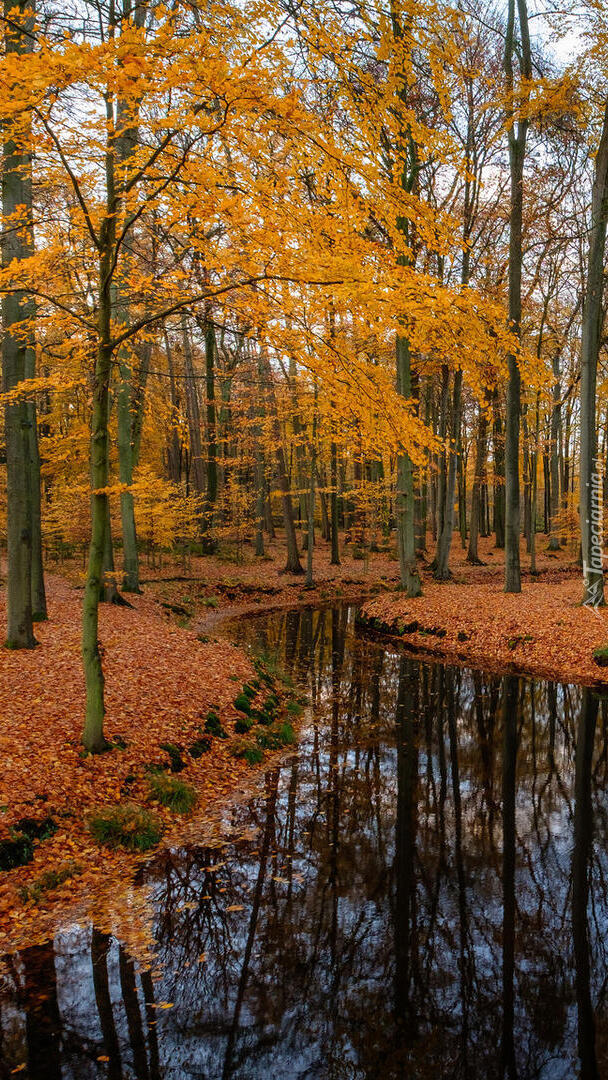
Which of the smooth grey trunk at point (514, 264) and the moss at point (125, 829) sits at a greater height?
the smooth grey trunk at point (514, 264)

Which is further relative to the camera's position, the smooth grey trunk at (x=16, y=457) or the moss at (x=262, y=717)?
the smooth grey trunk at (x=16, y=457)

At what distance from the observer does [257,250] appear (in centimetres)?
555

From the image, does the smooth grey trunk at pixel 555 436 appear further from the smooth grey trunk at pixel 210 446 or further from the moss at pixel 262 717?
the moss at pixel 262 717

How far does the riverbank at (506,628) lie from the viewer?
1078 centimetres

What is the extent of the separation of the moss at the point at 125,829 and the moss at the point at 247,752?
1.85m

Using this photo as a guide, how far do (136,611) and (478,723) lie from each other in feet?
28.0

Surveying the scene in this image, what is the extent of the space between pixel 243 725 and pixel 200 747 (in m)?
1.00

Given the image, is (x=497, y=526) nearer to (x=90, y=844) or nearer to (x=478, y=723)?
(x=478, y=723)

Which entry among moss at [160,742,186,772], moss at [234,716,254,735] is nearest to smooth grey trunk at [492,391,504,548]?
moss at [234,716,254,735]

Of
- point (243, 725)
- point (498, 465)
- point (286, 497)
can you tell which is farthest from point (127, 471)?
point (498, 465)

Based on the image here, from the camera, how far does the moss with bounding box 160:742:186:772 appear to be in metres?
6.81

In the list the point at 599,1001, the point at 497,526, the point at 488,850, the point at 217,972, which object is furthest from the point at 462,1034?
the point at 497,526

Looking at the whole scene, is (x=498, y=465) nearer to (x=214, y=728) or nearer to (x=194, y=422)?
(x=194, y=422)

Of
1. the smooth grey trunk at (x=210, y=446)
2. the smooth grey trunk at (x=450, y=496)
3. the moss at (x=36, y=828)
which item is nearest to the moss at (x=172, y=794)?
the moss at (x=36, y=828)
